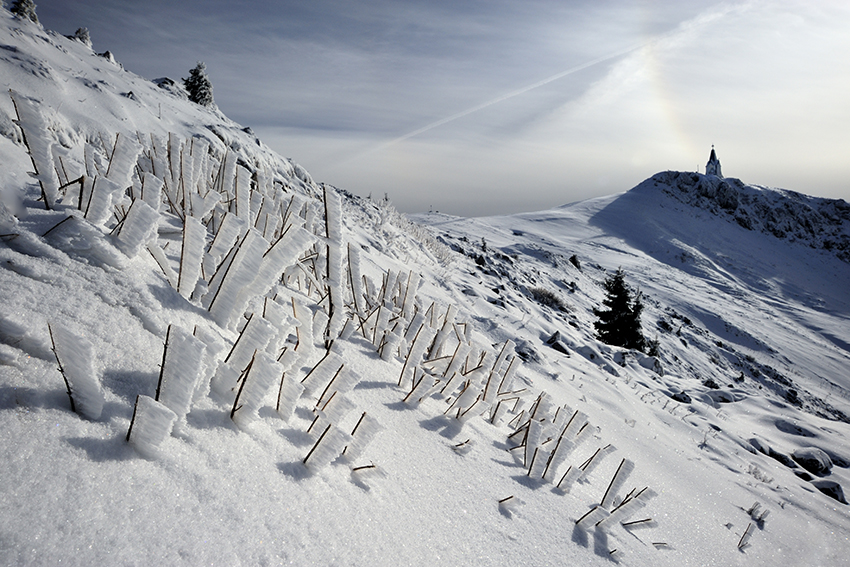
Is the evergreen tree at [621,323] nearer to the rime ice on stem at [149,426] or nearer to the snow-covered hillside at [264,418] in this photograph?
the snow-covered hillside at [264,418]

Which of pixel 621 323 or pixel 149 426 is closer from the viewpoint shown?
pixel 149 426

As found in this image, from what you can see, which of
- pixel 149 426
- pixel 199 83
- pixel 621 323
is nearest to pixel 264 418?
pixel 149 426

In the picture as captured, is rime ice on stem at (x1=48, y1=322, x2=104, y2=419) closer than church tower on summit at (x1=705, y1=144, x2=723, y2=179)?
Yes

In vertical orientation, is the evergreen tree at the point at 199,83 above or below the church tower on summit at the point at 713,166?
below

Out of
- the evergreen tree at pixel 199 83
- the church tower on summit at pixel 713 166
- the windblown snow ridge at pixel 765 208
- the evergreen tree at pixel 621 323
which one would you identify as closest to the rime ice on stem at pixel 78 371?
the evergreen tree at pixel 621 323

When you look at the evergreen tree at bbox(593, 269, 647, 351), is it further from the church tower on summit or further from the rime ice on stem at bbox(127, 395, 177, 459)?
→ the church tower on summit

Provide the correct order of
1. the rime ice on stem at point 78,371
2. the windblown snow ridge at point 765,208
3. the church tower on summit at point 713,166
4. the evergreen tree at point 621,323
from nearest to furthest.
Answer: the rime ice on stem at point 78,371 < the evergreen tree at point 621,323 < the windblown snow ridge at point 765,208 < the church tower on summit at point 713,166

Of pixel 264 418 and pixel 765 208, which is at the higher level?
pixel 765 208

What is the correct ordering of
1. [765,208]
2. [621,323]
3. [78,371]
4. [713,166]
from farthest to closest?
1. [713,166]
2. [765,208]
3. [621,323]
4. [78,371]

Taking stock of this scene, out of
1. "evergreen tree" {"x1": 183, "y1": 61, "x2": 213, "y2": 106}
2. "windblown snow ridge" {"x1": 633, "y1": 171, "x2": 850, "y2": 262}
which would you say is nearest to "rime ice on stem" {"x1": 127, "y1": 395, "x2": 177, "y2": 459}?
"evergreen tree" {"x1": 183, "y1": 61, "x2": 213, "y2": 106}

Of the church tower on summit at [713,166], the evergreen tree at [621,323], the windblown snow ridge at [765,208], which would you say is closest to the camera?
the evergreen tree at [621,323]

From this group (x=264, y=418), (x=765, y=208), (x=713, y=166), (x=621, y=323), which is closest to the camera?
(x=264, y=418)

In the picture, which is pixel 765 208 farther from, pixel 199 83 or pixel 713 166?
pixel 199 83

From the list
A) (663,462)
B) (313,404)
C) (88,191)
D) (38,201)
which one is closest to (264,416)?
(313,404)
